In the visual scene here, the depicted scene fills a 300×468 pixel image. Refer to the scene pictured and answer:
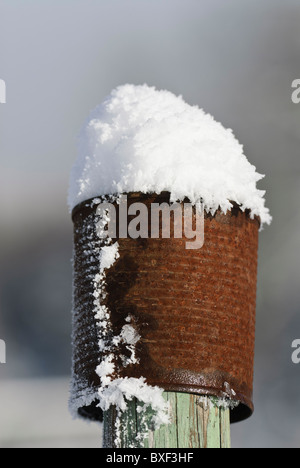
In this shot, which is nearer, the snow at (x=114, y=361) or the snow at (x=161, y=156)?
the snow at (x=114, y=361)

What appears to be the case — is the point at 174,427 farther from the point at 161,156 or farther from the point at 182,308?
the point at 161,156

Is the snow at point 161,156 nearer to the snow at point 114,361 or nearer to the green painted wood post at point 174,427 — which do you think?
the snow at point 114,361

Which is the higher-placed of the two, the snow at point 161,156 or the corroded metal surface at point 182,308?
the snow at point 161,156

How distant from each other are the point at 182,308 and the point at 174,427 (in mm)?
362

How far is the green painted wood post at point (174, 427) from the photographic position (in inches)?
106

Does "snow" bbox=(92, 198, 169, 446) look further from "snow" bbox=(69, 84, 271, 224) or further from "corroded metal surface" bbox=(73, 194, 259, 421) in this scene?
"snow" bbox=(69, 84, 271, 224)

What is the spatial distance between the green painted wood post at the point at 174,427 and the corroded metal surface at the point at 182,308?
0.15ft

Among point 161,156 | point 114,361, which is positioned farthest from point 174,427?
point 161,156

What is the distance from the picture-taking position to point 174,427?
2.70m

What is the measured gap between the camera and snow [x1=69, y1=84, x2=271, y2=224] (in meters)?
2.80

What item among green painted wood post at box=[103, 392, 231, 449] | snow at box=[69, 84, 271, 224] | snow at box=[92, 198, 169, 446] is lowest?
green painted wood post at box=[103, 392, 231, 449]

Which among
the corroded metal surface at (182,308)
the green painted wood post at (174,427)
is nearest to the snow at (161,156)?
the corroded metal surface at (182,308)


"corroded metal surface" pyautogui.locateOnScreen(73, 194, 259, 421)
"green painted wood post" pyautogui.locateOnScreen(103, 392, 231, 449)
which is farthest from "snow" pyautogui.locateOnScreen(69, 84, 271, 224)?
"green painted wood post" pyautogui.locateOnScreen(103, 392, 231, 449)

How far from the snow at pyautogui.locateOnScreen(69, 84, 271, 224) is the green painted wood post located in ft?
2.02
